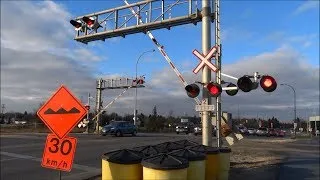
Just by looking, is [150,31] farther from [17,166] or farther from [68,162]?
[68,162]

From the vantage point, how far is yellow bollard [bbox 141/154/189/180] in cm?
738

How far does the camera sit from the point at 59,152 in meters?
8.68

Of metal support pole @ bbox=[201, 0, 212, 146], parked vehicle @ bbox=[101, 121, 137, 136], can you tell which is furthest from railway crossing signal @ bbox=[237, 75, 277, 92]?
parked vehicle @ bbox=[101, 121, 137, 136]

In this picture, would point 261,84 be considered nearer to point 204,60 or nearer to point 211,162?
point 211,162

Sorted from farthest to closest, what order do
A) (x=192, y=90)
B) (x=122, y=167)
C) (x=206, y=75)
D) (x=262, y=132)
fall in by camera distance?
(x=262, y=132)
(x=206, y=75)
(x=192, y=90)
(x=122, y=167)

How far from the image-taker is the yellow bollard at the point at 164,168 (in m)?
7.38

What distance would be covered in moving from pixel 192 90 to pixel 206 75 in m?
1.02

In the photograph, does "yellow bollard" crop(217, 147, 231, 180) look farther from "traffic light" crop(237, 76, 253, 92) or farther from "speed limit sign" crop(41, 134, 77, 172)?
"speed limit sign" crop(41, 134, 77, 172)

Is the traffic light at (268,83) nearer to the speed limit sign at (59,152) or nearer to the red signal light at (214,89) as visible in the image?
the red signal light at (214,89)

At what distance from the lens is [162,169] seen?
7.37m

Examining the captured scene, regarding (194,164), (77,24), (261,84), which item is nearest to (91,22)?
(77,24)

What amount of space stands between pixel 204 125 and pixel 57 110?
718 cm

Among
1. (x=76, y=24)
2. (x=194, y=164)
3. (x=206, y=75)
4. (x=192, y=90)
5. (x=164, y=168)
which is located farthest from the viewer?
(x=76, y=24)

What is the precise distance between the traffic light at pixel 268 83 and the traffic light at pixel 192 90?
268cm
